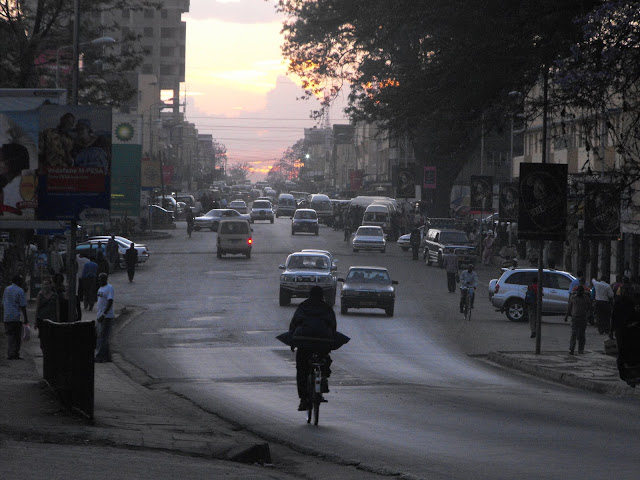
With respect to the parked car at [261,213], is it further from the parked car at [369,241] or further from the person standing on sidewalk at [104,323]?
the person standing on sidewalk at [104,323]

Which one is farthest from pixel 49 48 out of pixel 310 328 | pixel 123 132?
pixel 310 328

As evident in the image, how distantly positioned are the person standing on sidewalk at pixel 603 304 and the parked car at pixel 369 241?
1250 inches

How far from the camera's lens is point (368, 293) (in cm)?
3497

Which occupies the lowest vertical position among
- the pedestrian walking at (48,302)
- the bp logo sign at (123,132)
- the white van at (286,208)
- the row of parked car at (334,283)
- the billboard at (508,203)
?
the row of parked car at (334,283)

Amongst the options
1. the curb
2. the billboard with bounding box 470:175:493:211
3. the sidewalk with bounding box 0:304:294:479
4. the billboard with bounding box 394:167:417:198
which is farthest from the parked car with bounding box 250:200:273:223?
the sidewalk with bounding box 0:304:294:479

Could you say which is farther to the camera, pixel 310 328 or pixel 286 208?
pixel 286 208

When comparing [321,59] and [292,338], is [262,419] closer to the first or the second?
[292,338]

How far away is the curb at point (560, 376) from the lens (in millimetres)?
20016

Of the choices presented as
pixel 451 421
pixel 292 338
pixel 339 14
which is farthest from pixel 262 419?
pixel 339 14

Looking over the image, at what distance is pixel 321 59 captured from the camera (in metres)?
61.2

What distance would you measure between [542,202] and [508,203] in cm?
2540

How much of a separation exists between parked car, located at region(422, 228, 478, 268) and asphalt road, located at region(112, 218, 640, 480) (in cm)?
1117

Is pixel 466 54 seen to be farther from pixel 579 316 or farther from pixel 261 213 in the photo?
pixel 261 213

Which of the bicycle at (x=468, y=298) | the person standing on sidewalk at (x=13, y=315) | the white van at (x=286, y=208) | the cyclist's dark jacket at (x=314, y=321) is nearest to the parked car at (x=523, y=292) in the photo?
the bicycle at (x=468, y=298)
